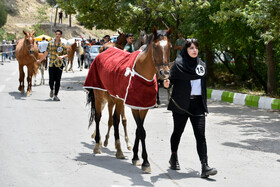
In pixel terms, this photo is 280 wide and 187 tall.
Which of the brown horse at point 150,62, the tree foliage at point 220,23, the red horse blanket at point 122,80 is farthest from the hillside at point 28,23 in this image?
the brown horse at point 150,62

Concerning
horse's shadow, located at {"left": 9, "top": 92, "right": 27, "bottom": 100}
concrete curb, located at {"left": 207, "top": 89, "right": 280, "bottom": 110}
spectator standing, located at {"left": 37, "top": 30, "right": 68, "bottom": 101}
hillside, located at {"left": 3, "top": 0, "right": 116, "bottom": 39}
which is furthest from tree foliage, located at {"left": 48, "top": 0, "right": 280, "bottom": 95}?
hillside, located at {"left": 3, "top": 0, "right": 116, "bottom": 39}

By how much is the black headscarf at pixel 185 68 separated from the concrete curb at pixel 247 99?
8391mm

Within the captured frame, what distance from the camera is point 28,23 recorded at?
10806 centimetres

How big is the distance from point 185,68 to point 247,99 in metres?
9.56

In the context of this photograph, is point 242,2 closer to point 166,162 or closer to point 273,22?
point 273,22

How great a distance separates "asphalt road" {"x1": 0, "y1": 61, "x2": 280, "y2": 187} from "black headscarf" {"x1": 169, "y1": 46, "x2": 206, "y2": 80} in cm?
133

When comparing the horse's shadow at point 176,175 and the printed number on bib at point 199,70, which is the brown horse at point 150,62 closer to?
the horse's shadow at point 176,175

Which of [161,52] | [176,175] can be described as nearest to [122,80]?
[161,52]

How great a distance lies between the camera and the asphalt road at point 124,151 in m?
7.02

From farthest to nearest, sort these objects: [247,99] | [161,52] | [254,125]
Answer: [247,99] → [254,125] → [161,52]

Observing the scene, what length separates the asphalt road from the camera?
7.02 meters

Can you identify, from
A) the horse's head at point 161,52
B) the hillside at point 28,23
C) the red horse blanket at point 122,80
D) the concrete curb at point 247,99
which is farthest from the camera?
the hillside at point 28,23

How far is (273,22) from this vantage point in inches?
559

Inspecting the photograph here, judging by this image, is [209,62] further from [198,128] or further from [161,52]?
[161,52]
